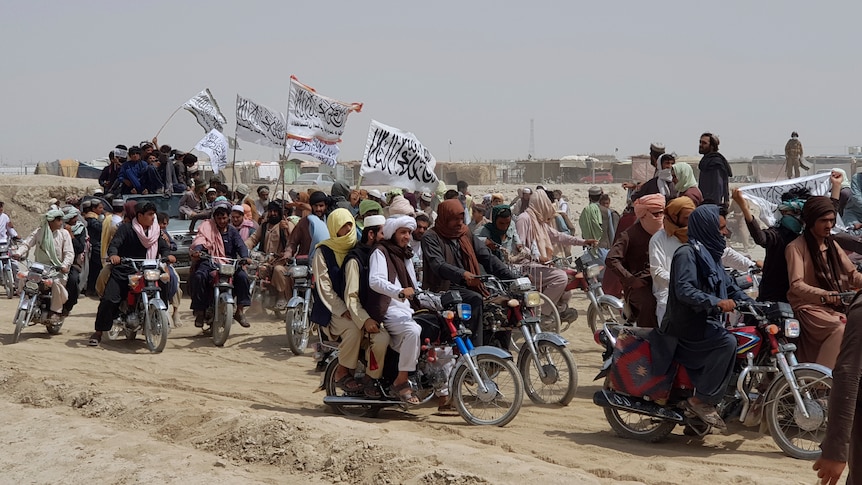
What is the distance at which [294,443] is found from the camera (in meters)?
7.39

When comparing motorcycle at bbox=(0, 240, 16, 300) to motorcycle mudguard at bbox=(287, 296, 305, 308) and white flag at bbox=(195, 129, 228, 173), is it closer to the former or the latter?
white flag at bbox=(195, 129, 228, 173)

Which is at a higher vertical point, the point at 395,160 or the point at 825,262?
the point at 395,160

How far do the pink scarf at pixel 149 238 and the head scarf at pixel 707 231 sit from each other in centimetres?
745

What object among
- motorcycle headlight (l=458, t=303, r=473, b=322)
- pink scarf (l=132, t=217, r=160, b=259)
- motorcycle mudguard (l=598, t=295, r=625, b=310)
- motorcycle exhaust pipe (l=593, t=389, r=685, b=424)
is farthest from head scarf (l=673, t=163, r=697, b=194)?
pink scarf (l=132, t=217, r=160, b=259)

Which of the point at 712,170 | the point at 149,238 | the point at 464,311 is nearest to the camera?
the point at 464,311

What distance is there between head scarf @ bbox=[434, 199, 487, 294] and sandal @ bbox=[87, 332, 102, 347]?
5568 millimetres

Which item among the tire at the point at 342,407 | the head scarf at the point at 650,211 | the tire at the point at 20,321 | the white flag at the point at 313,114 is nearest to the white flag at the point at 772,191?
the head scarf at the point at 650,211

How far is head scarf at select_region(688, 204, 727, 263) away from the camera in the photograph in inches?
290

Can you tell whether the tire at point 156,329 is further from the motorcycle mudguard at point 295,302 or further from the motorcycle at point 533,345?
the motorcycle at point 533,345

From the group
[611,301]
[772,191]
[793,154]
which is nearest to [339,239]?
[611,301]

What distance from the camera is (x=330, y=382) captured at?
890cm

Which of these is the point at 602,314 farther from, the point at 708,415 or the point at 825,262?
the point at 708,415

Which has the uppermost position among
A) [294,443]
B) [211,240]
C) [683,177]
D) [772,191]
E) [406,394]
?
[683,177]

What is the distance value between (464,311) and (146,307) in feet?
18.1
